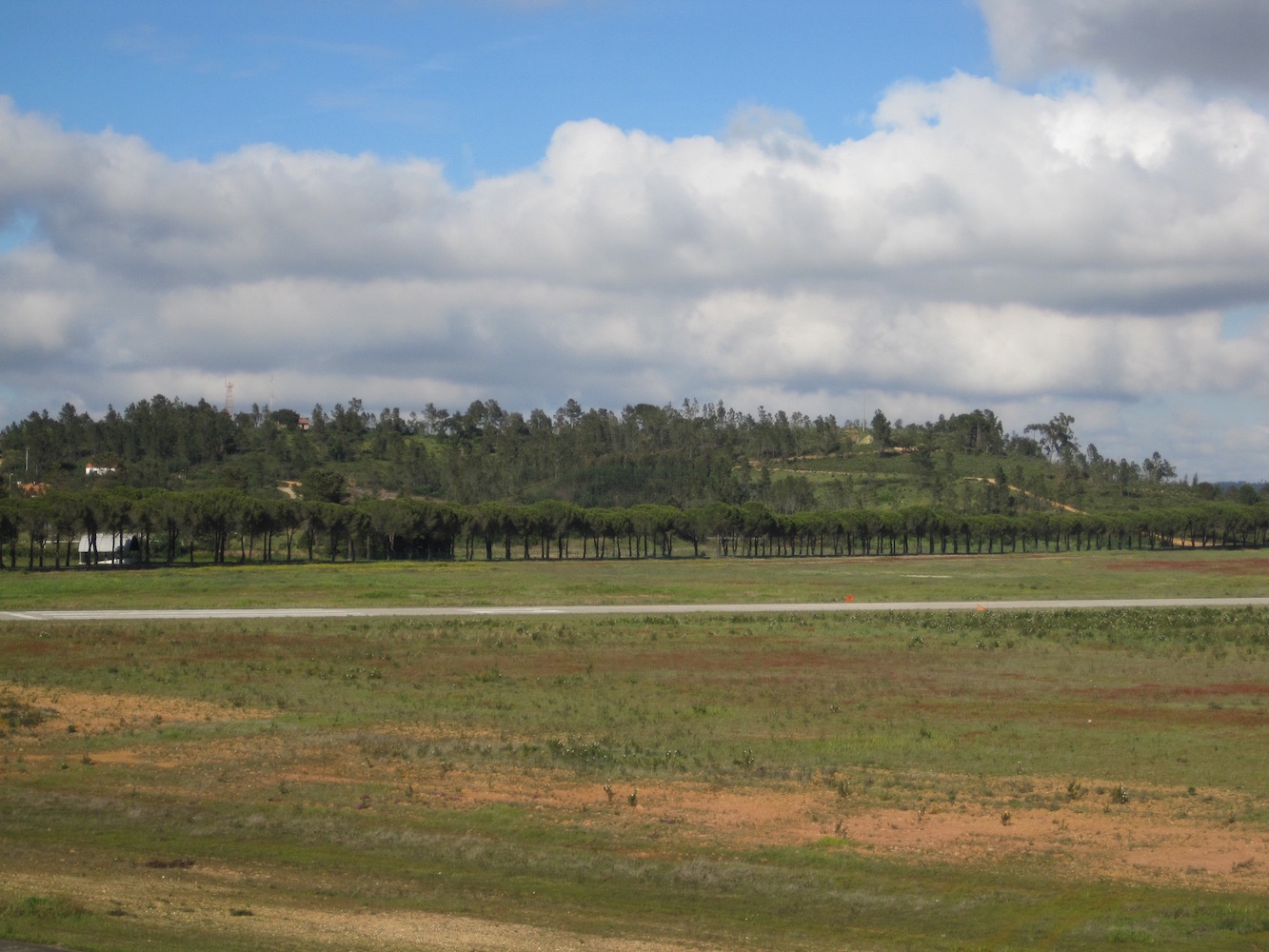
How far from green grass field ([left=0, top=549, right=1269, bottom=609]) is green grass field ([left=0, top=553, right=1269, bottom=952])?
25.3 meters

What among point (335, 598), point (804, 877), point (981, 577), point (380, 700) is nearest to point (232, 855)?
point (804, 877)

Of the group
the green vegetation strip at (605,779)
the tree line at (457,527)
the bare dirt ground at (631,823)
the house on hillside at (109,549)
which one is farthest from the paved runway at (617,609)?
the house on hillside at (109,549)

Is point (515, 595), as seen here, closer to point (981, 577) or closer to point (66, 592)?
point (66, 592)

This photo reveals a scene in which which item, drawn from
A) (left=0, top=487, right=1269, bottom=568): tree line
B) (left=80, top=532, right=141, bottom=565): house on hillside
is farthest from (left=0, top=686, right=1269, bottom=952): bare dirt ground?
(left=80, top=532, right=141, bottom=565): house on hillside

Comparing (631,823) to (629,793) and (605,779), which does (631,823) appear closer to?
(629,793)

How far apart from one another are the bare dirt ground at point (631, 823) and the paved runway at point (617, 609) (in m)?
30.4

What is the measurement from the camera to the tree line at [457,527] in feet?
364

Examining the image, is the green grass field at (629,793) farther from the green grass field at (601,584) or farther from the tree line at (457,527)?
the tree line at (457,527)

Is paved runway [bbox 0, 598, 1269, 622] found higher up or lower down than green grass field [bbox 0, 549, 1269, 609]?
higher up

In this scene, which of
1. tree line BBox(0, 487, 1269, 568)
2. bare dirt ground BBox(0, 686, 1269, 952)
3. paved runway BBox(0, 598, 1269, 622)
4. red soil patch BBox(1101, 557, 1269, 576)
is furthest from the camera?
tree line BBox(0, 487, 1269, 568)

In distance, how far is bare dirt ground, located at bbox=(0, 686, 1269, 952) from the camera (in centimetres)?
1391

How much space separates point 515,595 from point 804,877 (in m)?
59.3

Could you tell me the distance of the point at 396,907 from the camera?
15.1 meters

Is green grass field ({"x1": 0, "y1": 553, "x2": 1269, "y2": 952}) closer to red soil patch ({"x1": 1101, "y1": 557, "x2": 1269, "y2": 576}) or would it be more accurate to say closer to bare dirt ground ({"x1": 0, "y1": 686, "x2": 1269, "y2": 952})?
bare dirt ground ({"x1": 0, "y1": 686, "x2": 1269, "y2": 952})
